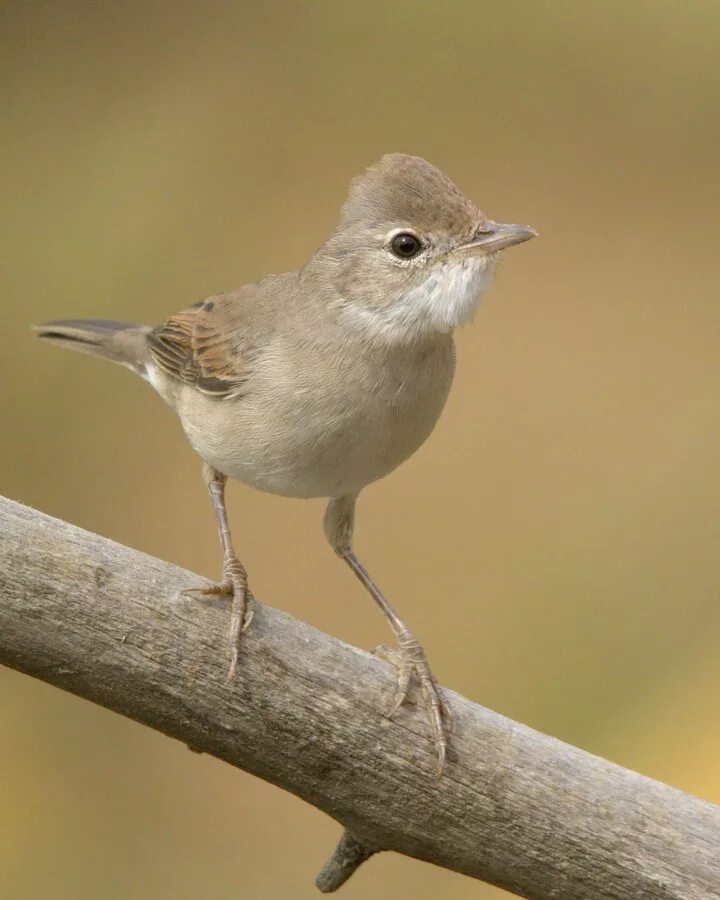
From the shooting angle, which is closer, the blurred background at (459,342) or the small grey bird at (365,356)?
the small grey bird at (365,356)

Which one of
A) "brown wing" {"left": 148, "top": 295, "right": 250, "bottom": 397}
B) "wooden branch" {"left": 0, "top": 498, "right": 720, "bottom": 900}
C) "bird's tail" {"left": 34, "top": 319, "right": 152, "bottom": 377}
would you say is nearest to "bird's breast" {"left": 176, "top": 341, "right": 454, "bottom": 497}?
"brown wing" {"left": 148, "top": 295, "right": 250, "bottom": 397}

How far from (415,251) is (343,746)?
29.7 inches

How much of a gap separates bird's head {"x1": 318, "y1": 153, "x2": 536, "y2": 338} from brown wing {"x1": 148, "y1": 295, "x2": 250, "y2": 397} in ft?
0.84

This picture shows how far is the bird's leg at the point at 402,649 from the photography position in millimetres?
1823

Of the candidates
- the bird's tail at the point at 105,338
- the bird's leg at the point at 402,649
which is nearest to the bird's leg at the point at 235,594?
the bird's leg at the point at 402,649

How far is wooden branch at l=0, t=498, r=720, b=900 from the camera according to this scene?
1.70 m

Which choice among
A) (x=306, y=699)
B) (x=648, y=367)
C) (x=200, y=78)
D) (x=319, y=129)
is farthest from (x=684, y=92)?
(x=306, y=699)

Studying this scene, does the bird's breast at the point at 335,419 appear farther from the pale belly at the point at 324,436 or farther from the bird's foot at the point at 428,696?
the bird's foot at the point at 428,696

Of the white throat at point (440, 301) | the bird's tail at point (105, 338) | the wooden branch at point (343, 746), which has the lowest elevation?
the wooden branch at point (343, 746)

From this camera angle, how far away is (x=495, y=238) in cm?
182

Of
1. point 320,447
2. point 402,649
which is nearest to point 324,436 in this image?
point 320,447

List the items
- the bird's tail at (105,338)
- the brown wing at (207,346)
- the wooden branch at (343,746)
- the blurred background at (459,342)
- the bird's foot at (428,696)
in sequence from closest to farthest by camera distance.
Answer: the wooden branch at (343,746)
the bird's foot at (428,696)
the brown wing at (207,346)
the bird's tail at (105,338)
the blurred background at (459,342)

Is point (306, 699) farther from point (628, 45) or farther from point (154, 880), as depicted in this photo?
point (628, 45)

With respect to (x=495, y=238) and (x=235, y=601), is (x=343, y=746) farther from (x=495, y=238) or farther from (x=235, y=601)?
(x=495, y=238)
